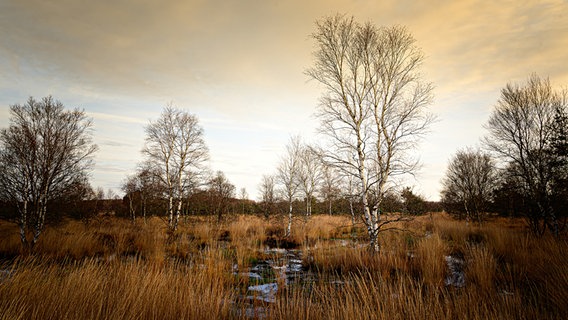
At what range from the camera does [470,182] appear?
18.7 metres

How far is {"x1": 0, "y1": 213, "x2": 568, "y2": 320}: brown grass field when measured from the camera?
93.4 inches

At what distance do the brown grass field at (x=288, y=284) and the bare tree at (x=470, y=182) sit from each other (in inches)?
379

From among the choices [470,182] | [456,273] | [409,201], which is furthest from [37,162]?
[470,182]

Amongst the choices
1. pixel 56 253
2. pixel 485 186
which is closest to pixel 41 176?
pixel 56 253

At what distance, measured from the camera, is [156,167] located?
48.2ft

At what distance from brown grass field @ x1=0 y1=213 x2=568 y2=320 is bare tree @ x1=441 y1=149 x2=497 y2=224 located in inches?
379

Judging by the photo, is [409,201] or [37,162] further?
[409,201]

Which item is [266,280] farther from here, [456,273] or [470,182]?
[470,182]

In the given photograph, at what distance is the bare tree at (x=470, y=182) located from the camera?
18500 mm

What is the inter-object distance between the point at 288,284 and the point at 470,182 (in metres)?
21.3

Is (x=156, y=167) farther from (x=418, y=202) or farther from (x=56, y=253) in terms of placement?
(x=418, y=202)

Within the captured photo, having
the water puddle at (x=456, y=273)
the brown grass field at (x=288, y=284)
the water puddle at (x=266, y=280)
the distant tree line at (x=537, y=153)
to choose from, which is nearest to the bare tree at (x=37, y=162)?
the brown grass field at (x=288, y=284)

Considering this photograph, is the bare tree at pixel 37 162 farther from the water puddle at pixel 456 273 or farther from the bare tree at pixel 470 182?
the bare tree at pixel 470 182

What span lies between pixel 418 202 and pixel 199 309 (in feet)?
98.5
